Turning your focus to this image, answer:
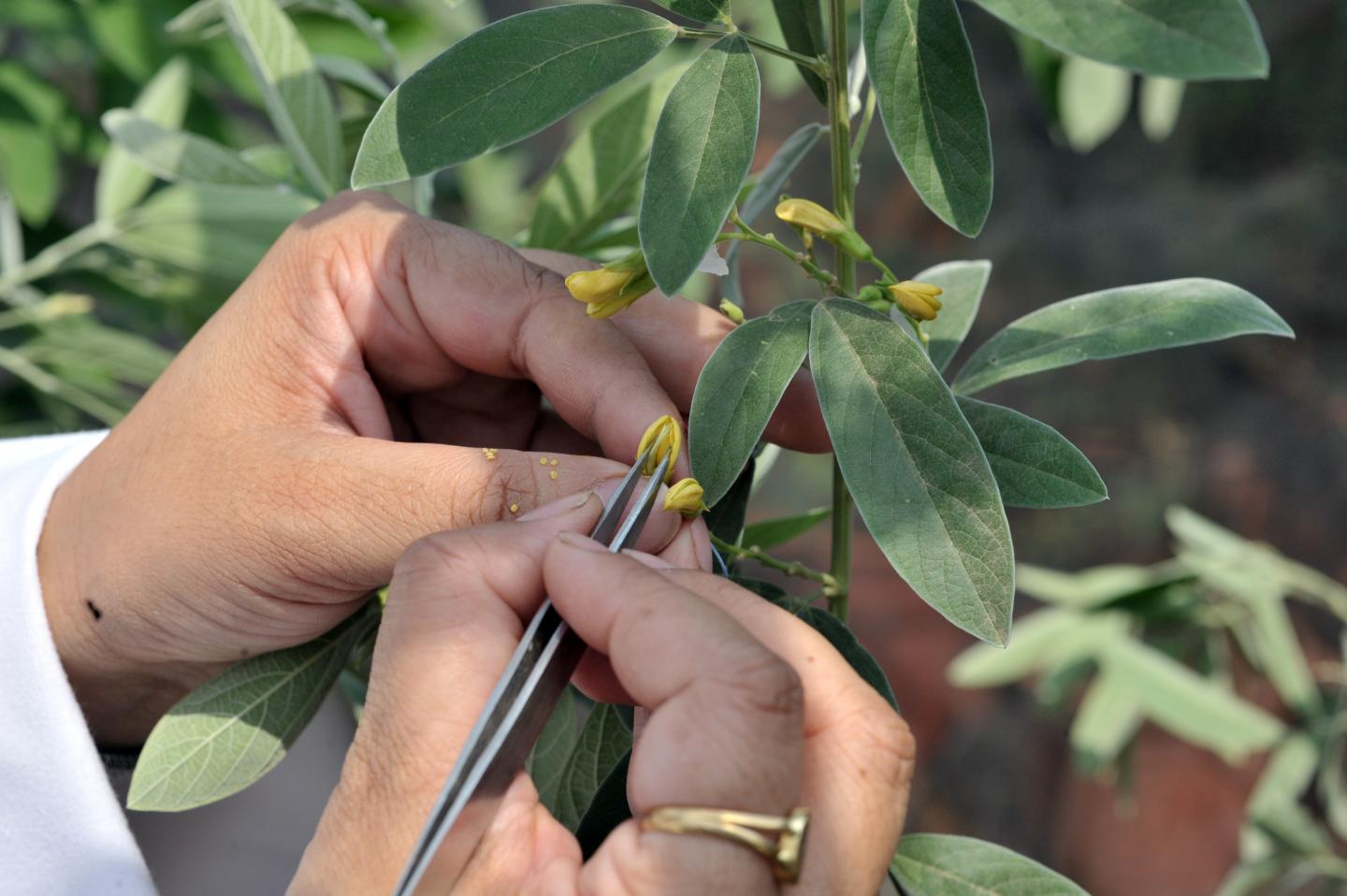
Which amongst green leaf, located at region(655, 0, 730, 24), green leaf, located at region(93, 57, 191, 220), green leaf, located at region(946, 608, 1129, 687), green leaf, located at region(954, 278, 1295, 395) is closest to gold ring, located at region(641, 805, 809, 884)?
green leaf, located at region(954, 278, 1295, 395)

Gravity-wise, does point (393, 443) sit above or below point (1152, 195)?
above

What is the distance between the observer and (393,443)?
816mm

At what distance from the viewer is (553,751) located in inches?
37.1

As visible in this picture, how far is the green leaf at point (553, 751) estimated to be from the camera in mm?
918

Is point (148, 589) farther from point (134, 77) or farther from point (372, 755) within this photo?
point (134, 77)

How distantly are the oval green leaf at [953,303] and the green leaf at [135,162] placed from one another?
3.22ft

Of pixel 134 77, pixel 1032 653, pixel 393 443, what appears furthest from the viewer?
pixel 1032 653

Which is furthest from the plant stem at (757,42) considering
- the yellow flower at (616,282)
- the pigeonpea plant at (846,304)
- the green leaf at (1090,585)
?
the green leaf at (1090,585)

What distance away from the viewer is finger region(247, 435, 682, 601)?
76cm

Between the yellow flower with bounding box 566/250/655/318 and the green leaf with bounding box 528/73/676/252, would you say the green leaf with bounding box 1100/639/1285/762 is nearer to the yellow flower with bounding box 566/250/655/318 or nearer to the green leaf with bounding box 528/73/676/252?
the green leaf with bounding box 528/73/676/252

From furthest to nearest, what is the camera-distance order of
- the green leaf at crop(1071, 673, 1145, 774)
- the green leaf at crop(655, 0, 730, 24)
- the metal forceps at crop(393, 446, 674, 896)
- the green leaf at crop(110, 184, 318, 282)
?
1. the green leaf at crop(1071, 673, 1145, 774)
2. the green leaf at crop(110, 184, 318, 282)
3. the green leaf at crop(655, 0, 730, 24)
4. the metal forceps at crop(393, 446, 674, 896)

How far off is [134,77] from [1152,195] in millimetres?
3785

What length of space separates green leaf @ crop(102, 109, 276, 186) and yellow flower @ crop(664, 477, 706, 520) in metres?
0.62

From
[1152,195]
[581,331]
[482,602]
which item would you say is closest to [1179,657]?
[581,331]
